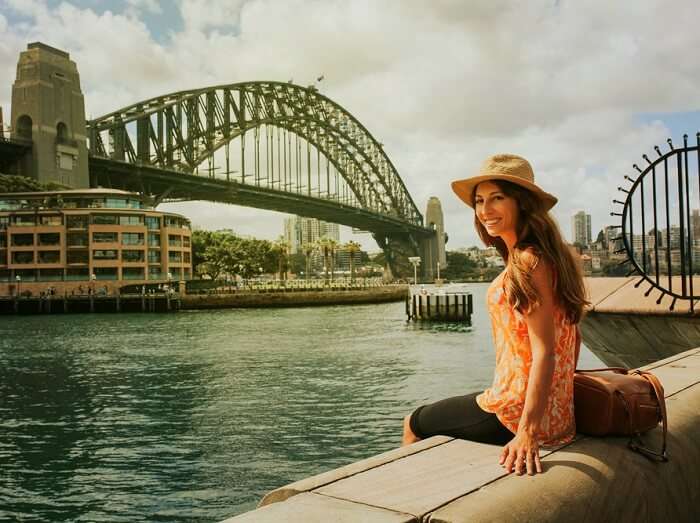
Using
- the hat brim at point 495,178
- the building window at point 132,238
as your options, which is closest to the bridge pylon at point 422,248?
the building window at point 132,238

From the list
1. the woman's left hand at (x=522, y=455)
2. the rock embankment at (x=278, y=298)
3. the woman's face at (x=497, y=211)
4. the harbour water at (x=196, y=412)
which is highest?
the woman's face at (x=497, y=211)

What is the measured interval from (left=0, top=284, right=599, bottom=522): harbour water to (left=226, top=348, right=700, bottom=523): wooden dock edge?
6.22 metres

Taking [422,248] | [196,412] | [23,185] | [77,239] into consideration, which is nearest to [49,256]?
[77,239]

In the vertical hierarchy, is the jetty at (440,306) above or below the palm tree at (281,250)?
below

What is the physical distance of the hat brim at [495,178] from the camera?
2369 millimetres

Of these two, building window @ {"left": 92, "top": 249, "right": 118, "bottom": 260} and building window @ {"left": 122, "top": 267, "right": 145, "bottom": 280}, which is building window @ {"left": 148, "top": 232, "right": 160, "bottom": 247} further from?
building window @ {"left": 92, "top": 249, "right": 118, "bottom": 260}

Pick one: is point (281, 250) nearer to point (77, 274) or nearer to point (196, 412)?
point (77, 274)

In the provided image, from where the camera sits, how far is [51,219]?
190 ft

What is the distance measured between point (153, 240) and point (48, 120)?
12.6 m

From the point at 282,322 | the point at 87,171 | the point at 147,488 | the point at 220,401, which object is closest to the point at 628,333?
the point at 147,488

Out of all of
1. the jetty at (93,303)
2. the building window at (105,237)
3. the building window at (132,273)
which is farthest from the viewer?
the building window at (132,273)

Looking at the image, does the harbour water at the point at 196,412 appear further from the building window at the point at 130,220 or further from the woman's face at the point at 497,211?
the building window at the point at 130,220

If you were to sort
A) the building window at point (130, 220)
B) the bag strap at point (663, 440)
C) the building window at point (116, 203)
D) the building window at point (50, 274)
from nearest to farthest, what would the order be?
the bag strap at point (663, 440)
the building window at point (50, 274)
the building window at point (116, 203)
the building window at point (130, 220)

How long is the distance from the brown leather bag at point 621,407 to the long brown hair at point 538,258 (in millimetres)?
234
